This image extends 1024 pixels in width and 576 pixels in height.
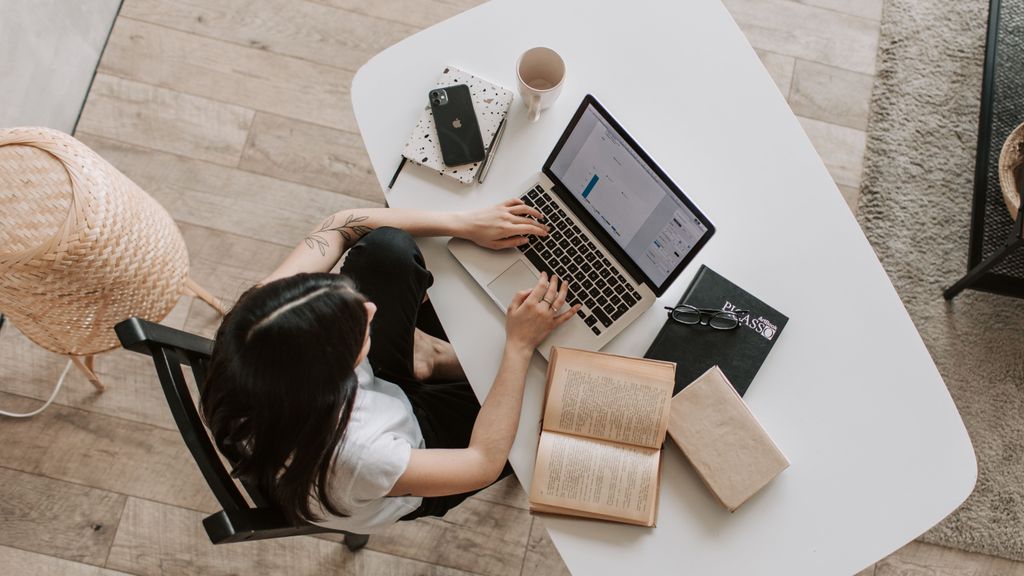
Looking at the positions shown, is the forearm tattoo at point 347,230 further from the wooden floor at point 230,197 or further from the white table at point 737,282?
the wooden floor at point 230,197

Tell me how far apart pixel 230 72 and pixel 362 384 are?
1218mm

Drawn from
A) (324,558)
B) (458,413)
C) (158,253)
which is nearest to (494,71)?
(458,413)

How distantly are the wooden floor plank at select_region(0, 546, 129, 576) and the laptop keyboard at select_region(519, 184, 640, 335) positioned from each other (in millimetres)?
1263

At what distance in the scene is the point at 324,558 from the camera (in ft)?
5.38

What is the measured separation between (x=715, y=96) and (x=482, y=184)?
16.4 inches

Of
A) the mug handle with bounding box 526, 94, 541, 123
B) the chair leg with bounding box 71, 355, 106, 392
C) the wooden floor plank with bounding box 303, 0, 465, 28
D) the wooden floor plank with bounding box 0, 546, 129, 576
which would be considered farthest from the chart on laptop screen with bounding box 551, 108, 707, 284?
the wooden floor plank with bounding box 0, 546, 129, 576

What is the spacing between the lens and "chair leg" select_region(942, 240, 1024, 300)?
158 cm

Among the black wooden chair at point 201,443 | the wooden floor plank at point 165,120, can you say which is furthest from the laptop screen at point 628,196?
the wooden floor plank at point 165,120

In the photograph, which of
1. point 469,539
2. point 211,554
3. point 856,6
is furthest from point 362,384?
point 856,6

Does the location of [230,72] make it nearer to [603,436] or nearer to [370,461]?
[370,461]

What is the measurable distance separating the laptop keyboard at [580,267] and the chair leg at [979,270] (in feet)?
3.36

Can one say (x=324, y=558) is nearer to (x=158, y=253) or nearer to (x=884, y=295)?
(x=158, y=253)

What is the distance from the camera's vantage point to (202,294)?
5.26ft

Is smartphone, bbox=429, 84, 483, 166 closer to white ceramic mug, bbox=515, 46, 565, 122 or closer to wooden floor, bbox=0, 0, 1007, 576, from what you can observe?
white ceramic mug, bbox=515, 46, 565, 122
